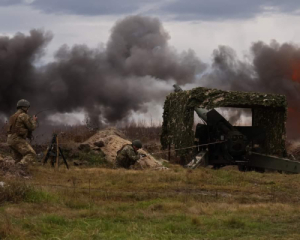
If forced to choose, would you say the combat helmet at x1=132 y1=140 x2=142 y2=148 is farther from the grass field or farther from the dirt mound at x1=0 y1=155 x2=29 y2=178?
the dirt mound at x1=0 y1=155 x2=29 y2=178

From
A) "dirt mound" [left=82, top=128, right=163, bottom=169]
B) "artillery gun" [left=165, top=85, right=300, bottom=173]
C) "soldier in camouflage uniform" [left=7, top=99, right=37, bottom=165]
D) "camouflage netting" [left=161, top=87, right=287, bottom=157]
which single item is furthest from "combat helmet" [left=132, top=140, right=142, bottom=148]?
"soldier in camouflage uniform" [left=7, top=99, right=37, bottom=165]

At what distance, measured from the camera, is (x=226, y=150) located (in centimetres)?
2123

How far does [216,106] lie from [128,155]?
3.77 metres

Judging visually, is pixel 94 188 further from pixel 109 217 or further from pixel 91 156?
pixel 91 156

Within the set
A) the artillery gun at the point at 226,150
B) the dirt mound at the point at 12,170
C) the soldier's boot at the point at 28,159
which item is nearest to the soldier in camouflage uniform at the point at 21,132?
the soldier's boot at the point at 28,159

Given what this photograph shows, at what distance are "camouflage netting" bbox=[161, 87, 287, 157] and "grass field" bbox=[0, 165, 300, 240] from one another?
150 inches

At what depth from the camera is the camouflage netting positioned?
20.7 m

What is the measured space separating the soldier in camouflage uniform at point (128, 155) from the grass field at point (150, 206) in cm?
182

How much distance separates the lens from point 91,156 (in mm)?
22734

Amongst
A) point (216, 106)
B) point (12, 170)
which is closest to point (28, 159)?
point (12, 170)

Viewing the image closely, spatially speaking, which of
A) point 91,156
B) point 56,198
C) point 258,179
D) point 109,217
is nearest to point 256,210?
point 109,217

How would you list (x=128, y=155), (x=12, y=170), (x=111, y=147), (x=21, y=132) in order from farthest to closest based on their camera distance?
(x=111, y=147)
(x=128, y=155)
(x=21, y=132)
(x=12, y=170)

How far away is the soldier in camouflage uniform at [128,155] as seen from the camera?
19.1 metres

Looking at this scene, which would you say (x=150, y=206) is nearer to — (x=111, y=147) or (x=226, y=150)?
(x=226, y=150)
